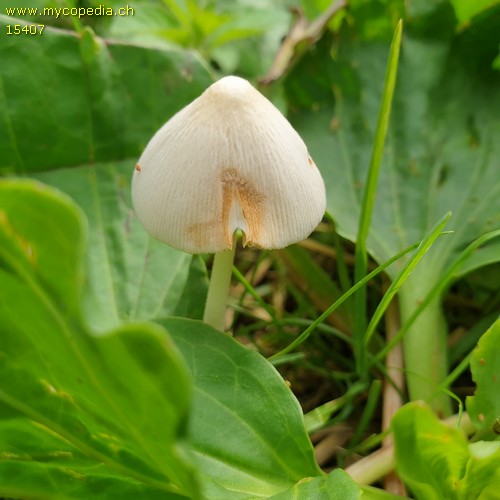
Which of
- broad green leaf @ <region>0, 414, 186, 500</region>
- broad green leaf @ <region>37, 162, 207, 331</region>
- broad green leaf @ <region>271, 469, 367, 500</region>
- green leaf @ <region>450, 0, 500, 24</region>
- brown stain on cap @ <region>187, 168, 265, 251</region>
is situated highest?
green leaf @ <region>450, 0, 500, 24</region>

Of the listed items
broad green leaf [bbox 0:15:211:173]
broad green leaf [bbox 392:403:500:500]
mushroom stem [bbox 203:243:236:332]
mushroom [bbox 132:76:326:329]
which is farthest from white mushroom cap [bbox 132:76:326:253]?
broad green leaf [bbox 0:15:211:173]

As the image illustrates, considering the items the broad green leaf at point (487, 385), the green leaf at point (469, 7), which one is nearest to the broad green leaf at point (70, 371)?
the broad green leaf at point (487, 385)

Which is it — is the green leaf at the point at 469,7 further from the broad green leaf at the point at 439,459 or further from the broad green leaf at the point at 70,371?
the broad green leaf at the point at 70,371

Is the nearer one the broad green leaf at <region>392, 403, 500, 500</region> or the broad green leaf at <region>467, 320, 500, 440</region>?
the broad green leaf at <region>392, 403, 500, 500</region>

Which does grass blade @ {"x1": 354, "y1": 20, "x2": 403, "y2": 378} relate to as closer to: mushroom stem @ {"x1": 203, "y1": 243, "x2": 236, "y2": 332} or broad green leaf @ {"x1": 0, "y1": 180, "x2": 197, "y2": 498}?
mushroom stem @ {"x1": 203, "y1": 243, "x2": 236, "y2": 332}

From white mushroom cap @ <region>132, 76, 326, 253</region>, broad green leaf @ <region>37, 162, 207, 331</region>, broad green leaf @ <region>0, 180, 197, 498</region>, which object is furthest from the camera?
broad green leaf @ <region>37, 162, 207, 331</region>

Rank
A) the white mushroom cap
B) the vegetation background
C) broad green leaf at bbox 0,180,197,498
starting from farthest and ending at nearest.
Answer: the white mushroom cap, the vegetation background, broad green leaf at bbox 0,180,197,498
